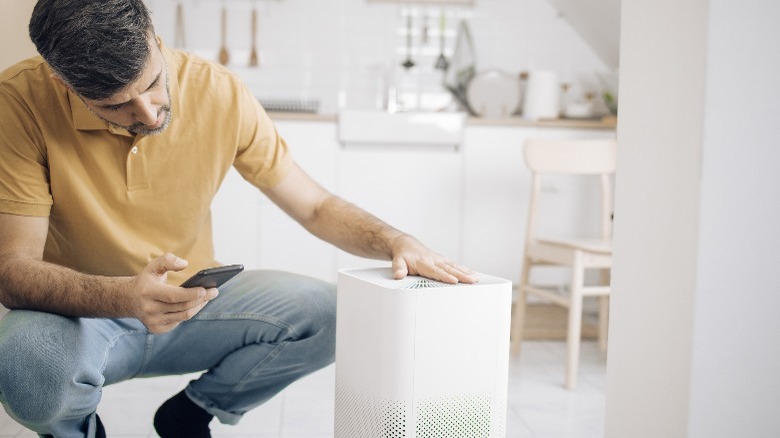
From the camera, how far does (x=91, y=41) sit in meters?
1.10

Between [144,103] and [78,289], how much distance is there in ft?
1.04

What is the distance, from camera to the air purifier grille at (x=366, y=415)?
40.6 inches

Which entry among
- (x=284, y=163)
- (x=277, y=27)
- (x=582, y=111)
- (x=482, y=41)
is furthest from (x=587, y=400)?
(x=277, y=27)

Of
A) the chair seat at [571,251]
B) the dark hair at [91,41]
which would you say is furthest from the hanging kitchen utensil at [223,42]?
the dark hair at [91,41]

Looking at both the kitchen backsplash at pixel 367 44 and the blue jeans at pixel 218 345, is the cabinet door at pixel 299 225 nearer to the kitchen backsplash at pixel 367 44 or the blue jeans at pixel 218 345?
the kitchen backsplash at pixel 367 44

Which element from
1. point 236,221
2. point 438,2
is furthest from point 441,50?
point 236,221

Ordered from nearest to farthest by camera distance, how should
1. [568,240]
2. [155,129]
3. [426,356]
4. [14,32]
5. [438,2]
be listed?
[426,356] < [155,129] < [14,32] < [568,240] < [438,2]

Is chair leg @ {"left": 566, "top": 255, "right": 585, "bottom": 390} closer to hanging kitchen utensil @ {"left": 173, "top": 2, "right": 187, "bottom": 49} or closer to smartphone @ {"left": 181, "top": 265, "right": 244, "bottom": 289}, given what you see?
smartphone @ {"left": 181, "top": 265, "right": 244, "bottom": 289}

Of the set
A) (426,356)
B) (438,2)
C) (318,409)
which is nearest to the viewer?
(426,356)

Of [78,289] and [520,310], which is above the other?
[78,289]

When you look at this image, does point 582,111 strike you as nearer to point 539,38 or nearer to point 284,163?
point 539,38

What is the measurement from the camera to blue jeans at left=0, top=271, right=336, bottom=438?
46.2 inches

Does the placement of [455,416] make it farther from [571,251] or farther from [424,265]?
[571,251]

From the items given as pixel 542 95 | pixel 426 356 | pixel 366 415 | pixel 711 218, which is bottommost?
pixel 366 415
